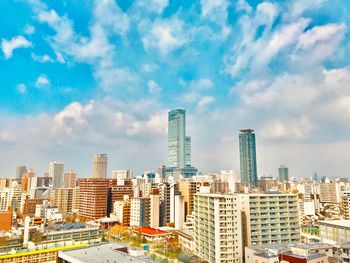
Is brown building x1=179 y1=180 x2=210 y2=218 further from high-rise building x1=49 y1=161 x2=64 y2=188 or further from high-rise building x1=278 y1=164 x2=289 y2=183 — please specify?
high-rise building x1=278 y1=164 x2=289 y2=183

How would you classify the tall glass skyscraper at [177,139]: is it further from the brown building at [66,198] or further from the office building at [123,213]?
the office building at [123,213]

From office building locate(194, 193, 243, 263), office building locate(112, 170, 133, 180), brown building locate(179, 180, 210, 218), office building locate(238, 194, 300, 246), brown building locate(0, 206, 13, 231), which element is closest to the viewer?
office building locate(194, 193, 243, 263)

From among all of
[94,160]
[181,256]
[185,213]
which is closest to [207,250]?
[181,256]

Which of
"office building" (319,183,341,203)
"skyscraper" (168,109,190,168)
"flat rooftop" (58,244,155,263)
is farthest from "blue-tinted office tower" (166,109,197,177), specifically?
"flat rooftop" (58,244,155,263)

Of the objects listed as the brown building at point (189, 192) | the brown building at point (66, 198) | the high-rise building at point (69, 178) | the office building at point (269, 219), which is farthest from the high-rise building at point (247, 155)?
the office building at point (269, 219)

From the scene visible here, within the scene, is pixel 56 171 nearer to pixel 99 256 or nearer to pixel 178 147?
pixel 178 147

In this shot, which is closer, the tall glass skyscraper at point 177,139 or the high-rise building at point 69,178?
the high-rise building at point 69,178
